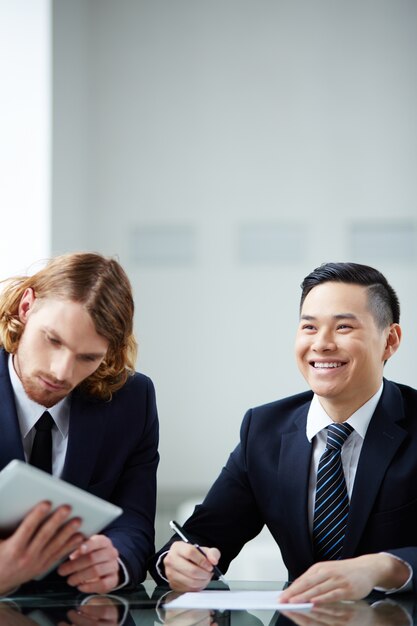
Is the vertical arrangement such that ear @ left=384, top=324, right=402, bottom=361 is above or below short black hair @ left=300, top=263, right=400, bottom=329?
below

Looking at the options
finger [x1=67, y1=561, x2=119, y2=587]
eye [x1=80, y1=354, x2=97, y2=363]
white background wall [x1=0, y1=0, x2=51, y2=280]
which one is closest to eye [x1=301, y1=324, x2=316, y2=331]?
eye [x1=80, y1=354, x2=97, y2=363]

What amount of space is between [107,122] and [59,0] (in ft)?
2.39

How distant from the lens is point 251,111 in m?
5.10

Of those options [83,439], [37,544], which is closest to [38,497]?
[37,544]

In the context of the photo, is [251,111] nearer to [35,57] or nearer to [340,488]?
[35,57]

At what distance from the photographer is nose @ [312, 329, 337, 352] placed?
6.76ft

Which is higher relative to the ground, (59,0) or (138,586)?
(59,0)

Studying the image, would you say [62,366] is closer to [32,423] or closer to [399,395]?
[32,423]

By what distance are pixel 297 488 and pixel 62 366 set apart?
0.66 metres

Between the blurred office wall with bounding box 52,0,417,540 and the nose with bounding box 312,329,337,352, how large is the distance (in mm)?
2954

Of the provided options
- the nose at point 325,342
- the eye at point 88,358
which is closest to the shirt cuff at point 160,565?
the eye at point 88,358

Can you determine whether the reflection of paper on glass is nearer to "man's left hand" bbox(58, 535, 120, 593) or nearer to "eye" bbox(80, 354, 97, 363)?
"man's left hand" bbox(58, 535, 120, 593)

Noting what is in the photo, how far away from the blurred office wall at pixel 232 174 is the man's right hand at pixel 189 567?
10.4 feet

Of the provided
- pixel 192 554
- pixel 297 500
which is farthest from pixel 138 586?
pixel 297 500
